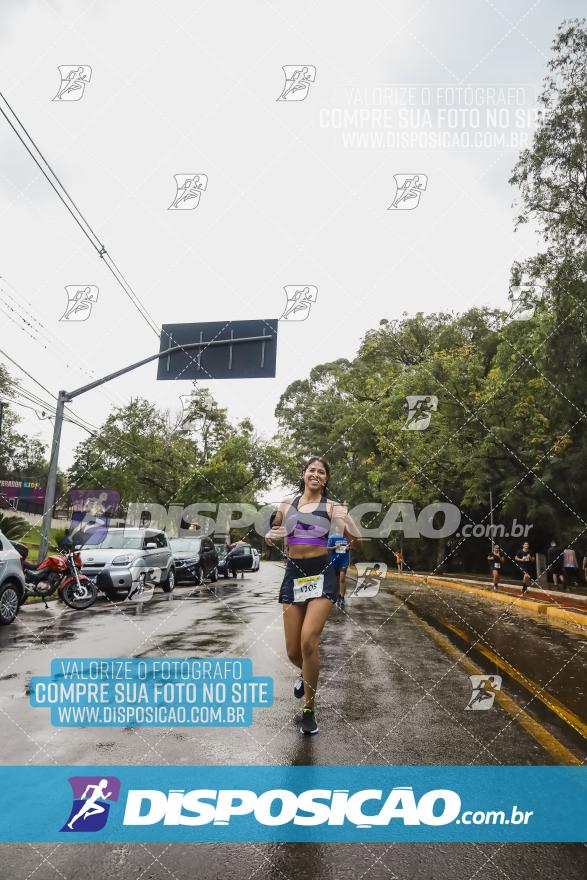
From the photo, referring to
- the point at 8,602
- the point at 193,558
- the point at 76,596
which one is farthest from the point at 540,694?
the point at 193,558

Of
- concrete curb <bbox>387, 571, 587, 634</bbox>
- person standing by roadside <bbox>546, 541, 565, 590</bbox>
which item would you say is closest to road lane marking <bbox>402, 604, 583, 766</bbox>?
concrete curb <bbox>387, 571, 587, 634</bbox>

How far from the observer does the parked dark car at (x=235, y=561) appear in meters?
27.3

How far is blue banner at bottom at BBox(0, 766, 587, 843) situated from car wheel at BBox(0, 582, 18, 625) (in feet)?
23.2

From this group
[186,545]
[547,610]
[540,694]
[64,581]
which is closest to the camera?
[540,694]

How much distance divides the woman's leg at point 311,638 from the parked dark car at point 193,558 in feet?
51.4

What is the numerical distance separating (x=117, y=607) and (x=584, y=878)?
11913 millimetres

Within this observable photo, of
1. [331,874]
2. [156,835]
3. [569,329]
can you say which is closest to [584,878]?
[331,874]

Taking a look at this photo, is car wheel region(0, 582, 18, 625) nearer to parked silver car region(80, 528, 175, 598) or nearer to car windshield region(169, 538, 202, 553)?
parked silver car region(80, 528, 175, 598)

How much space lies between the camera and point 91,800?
11.7 ft

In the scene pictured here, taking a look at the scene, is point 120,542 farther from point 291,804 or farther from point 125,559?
point 291,804

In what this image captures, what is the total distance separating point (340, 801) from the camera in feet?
11.8

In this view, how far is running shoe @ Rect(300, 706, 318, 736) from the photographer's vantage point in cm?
478

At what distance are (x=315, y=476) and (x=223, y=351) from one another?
31.0 feet

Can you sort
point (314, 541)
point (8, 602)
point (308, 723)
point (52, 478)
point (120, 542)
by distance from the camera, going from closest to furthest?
point (308, 723)
point (314, 541)
point (8, 602)
point (52, 478)
point (120, 542)
